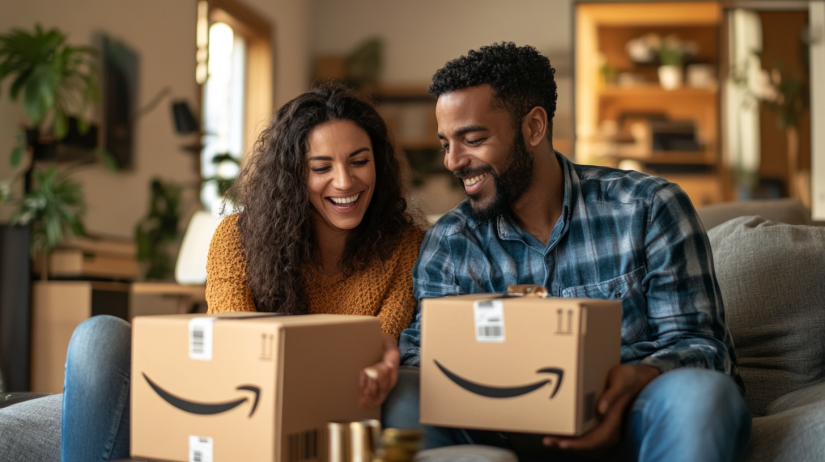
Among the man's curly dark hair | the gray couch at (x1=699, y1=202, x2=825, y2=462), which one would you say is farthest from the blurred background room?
the gray couch at (x1=699, y1=202, x2=825, y2=462)

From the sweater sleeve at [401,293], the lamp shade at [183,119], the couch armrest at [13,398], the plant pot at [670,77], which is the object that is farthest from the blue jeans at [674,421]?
the plant pot at [670,77]

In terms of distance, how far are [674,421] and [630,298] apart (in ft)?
1.14

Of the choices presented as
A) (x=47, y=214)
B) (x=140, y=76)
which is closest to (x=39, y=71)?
(x=47, y=214)

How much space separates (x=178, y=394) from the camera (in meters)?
0.98

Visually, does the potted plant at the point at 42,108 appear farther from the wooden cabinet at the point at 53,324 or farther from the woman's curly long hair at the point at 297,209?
the woman's curly long hair at the point at 297,209

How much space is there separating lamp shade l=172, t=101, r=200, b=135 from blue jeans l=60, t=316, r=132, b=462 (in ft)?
8.57

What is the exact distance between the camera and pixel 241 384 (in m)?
0.94

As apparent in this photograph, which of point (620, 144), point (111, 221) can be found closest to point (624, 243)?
point (111, 221)

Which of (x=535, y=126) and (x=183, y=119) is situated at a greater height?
(x=183, y=119)

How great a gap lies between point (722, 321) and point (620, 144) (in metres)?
3.90

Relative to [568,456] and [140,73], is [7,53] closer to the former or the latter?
[140,73]

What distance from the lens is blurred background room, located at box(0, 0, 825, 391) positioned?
2.57m

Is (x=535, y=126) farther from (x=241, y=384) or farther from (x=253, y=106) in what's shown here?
(x=253, y=106)

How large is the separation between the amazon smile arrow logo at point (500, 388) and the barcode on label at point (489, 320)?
0.06 meters
